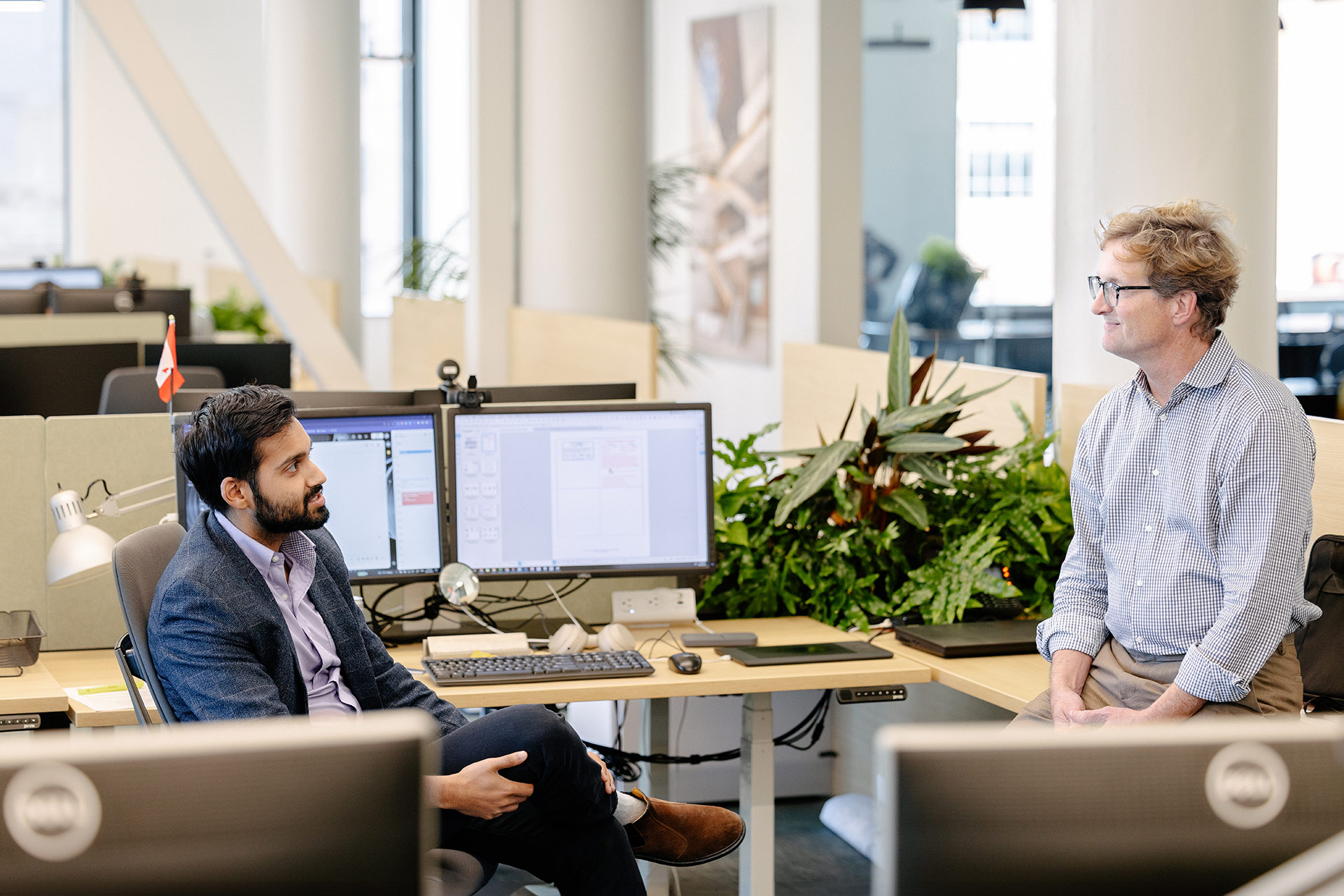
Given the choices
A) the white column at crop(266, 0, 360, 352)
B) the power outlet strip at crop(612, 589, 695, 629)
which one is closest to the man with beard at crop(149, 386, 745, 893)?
the power outlet strip at crop(612, 589, 695, 629)

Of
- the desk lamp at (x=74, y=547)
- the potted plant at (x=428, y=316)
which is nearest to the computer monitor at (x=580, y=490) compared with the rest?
the desk lamp at (x=74, y=547)

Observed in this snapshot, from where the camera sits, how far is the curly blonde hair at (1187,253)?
6.91 ft

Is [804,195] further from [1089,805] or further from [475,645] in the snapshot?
[1089,805]

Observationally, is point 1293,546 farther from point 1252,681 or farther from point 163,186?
point 163,186

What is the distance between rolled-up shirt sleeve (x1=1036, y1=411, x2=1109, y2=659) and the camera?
7.42 feet

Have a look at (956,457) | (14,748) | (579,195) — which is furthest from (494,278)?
(14,748)

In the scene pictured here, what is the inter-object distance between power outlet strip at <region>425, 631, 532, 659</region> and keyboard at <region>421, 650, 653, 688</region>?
0.28 ft

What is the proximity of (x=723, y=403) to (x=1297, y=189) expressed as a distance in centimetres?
379

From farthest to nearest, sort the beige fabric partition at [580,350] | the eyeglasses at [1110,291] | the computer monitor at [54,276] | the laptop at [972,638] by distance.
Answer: the computer monitor at [54,276] → the beige fabric partition at [580,350] → the laptop at [972,638] → the eyeglasses at [1110,291]

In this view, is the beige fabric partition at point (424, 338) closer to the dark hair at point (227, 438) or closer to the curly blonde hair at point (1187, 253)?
the dark hair at point (227, 438)

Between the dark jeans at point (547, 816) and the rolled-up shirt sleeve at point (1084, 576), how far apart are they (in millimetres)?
754

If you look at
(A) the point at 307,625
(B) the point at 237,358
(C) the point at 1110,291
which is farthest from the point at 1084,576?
(B) the point at 237,358

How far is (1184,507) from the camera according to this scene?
2098 millimetres

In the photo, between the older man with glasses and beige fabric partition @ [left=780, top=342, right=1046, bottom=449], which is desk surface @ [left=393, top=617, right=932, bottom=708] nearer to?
the older man with glasses
